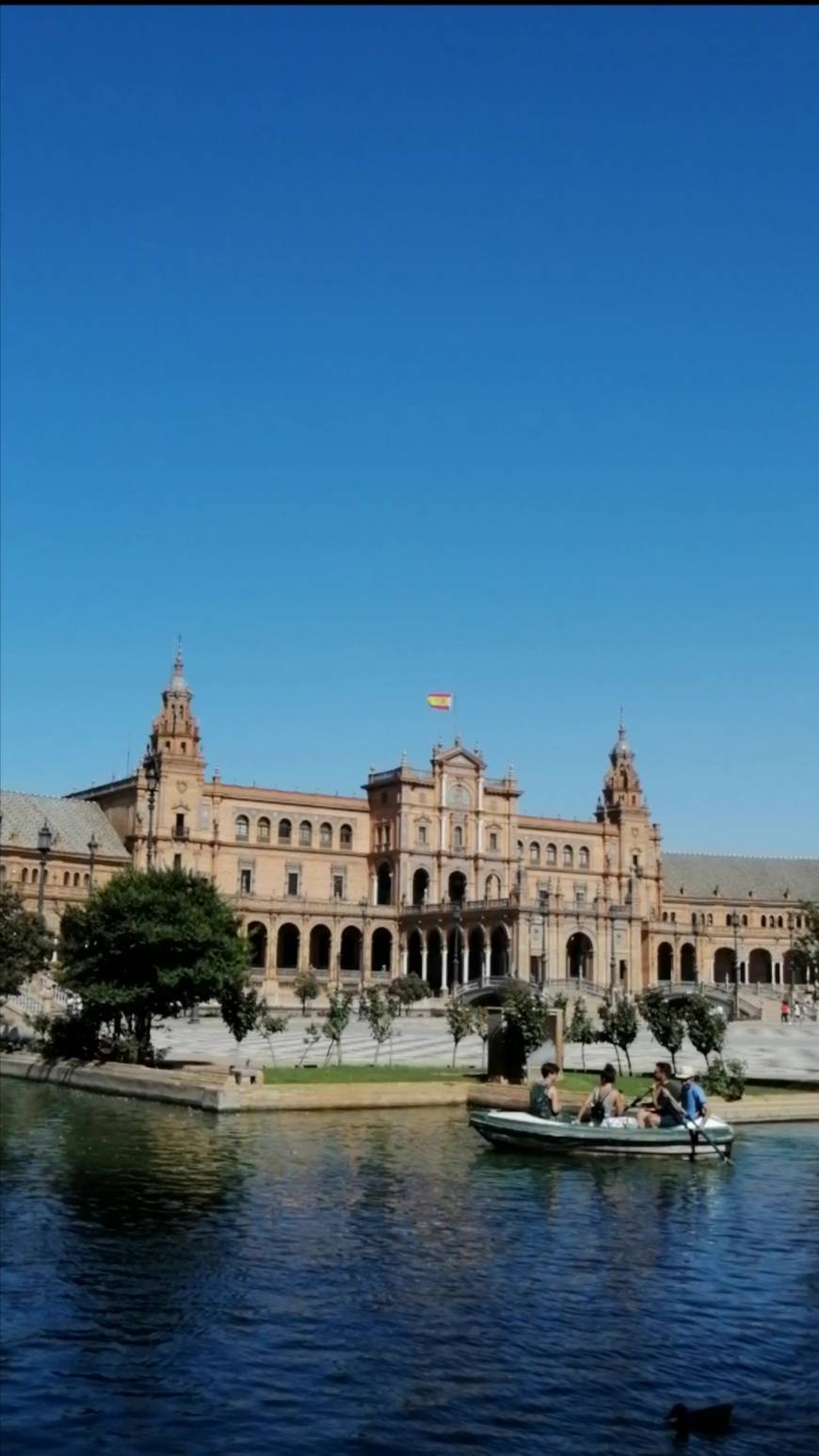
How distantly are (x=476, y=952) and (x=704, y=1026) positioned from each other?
61.1m

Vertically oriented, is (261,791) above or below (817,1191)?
above

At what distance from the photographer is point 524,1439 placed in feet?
38.1

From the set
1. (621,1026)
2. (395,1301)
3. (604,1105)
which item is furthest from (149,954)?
(395,1301)

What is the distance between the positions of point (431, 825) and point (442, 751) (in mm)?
5123

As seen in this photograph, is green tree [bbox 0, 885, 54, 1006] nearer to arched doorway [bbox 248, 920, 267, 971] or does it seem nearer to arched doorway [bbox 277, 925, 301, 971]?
arched doorway [bbox 248, 920, 267, 971]

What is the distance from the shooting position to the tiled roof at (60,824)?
91812 millimetres

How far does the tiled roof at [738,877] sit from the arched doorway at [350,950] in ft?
100

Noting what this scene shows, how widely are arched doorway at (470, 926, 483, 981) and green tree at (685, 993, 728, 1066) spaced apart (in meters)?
58.8

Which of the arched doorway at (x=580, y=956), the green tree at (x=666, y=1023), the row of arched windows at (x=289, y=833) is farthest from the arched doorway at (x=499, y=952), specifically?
the green tree at (x=666, y=1023)

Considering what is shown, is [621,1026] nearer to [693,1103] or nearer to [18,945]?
[693,1103]

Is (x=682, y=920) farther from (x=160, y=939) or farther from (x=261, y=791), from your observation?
(x=160, y=939)

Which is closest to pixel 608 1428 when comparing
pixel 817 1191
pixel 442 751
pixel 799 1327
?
pixel 799 1327

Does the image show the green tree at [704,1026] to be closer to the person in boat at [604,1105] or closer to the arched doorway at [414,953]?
the person in boat at [604,1105]

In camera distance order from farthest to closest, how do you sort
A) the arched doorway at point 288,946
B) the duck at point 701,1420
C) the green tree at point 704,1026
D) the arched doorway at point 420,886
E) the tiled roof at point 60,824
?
1. the arched doorway at point 420,886
2. the arched doorway at point 288,946
3. the tiled roof at point 60,824
4. the green tree at point 704,1026
5. the duck at point 701,1420
